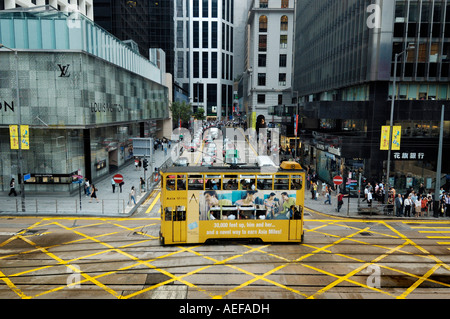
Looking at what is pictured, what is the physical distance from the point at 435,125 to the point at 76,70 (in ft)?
91.3

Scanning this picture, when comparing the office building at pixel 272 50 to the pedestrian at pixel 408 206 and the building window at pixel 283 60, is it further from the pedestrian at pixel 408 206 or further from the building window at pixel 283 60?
the pedestrian at pixel 408 206

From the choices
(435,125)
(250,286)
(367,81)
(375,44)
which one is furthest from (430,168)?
(250,286)

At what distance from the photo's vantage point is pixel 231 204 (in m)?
15.6

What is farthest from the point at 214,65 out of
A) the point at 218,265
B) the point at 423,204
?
the point at 218,265

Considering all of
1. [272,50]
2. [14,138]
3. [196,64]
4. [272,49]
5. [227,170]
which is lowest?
[227,170]

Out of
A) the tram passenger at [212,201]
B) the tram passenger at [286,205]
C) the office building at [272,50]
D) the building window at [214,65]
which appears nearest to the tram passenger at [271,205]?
the tram passenger at [286,205]

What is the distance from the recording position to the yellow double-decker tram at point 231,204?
15297 mm

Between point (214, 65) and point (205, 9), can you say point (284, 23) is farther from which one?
point (205, 9)

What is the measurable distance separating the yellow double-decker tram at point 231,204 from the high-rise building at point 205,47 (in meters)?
118

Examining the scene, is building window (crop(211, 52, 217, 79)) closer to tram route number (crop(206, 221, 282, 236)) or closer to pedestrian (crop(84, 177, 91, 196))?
pedestrian (crop(84, 177, 91, 196))

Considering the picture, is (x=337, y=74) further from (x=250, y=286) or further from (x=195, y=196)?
(x=250, y=286)

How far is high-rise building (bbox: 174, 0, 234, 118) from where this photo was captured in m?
132

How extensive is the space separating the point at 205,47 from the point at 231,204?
130346 mm

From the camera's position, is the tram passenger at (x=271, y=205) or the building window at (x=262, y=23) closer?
the tram passenger at (x=271, y=205)
